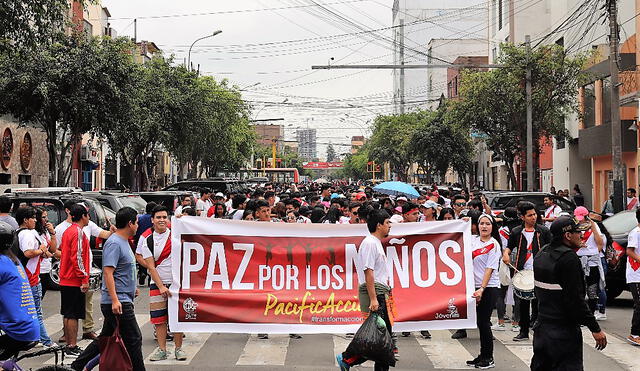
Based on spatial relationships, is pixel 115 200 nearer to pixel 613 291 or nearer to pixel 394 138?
pixel 613 291

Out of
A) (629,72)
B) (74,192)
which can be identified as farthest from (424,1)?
(74,192)

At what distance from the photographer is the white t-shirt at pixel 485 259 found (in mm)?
9703

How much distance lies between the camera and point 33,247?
9.81m

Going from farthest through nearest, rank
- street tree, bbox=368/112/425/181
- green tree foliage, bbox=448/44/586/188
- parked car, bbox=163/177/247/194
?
street tree, bbox=368/112/425/181 < green tree foliage, bbox=448/44/586/188 < parked car, bbox=163/177/247/194

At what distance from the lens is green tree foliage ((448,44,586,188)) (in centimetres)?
3441

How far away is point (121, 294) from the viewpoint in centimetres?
755

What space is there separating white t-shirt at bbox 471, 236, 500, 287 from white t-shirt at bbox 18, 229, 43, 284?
205 inches

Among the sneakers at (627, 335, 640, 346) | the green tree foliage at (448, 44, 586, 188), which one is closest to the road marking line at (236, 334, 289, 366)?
the sneakers at (627, 335, 640, 346)

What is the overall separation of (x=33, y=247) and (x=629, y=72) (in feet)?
90.0

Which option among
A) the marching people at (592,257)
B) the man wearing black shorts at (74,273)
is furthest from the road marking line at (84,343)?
the marching people at (592,257)

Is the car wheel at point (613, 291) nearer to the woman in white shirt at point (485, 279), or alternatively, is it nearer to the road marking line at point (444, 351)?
the road marking line at point (444, 351)

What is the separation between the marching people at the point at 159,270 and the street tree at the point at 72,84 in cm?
1843

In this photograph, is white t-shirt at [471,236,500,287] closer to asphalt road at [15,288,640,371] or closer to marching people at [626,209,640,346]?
asphalt road at [15,288,640,371]

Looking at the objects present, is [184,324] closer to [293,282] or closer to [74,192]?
[293,282]
